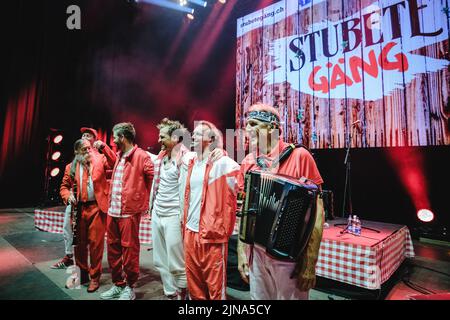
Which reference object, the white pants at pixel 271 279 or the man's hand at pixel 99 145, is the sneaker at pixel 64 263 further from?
the white pants at pixel 271 279

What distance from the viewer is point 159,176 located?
290cm

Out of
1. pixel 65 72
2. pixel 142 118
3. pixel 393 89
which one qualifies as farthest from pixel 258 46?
pixel 65 72

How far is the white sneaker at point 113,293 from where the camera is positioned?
289 cm

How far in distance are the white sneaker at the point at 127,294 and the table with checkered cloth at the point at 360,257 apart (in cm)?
234

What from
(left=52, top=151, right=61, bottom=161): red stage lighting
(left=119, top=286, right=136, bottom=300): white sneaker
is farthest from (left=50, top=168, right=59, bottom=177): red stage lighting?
(left=119, top=286, right=136, bottom=300): white sneaker

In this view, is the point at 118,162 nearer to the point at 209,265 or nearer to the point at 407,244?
the point at 209,265

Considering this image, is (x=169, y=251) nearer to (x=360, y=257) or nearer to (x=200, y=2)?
(x=360, y=257)

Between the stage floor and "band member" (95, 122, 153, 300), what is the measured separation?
274 mm

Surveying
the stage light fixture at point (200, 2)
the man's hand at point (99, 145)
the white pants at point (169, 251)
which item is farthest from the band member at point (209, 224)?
the stage light fixture at point (200, 2)

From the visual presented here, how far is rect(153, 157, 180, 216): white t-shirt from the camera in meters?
2.69

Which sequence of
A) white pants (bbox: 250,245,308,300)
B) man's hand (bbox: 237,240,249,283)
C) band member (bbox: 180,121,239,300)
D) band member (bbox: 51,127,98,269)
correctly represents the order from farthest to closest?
band member (bbox: 51,127,98,269) < band member (bbox: 180,121,239,300) < man's hand (bbox: 237,240,249,283) < white pants (bbox: 250,245,308,300)

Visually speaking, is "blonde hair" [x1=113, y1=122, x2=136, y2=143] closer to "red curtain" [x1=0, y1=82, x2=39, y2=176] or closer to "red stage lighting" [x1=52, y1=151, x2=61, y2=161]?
"red stage lighting" [x1=52, y1=151, x2=61, y2=161]

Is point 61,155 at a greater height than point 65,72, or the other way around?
point 65,72
